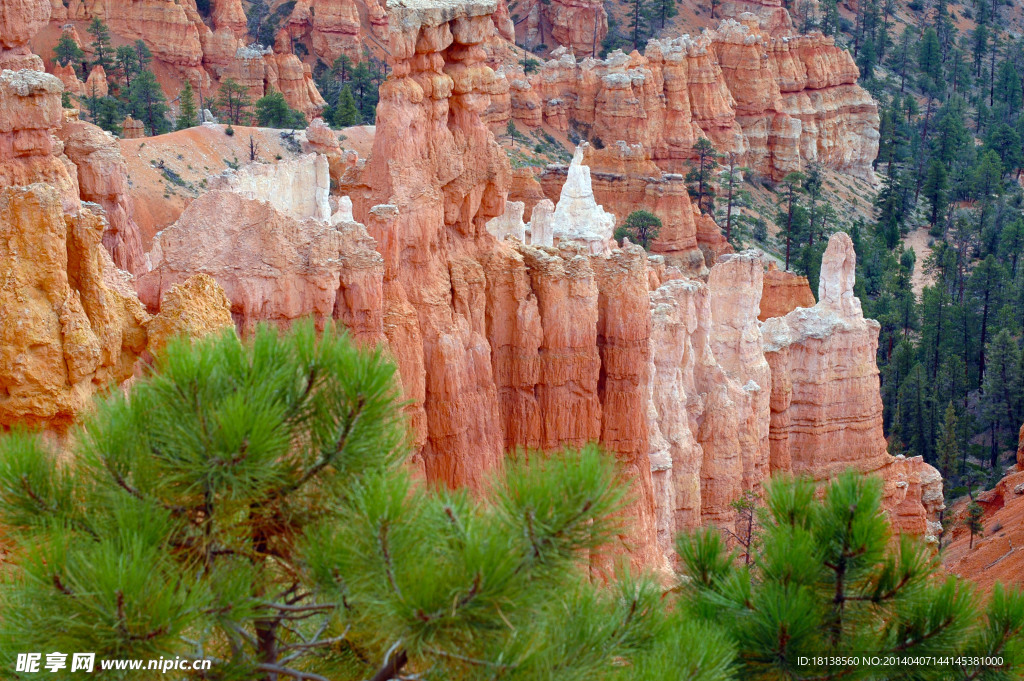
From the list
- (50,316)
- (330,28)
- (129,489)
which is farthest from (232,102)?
(129,489)

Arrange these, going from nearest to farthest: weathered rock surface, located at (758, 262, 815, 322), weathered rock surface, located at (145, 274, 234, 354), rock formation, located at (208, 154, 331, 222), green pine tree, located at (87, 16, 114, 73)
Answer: weathered rock surface, located at (145, 274, 234, 354) → rock formation, located at (208, 154, 331, 222) → weathered rock surface, located at (758, 262, 815, 322) → green pine tree, located at (87, 16, 114, 73)

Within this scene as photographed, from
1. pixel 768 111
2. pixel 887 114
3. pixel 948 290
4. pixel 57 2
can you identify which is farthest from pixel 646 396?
pixel 887 114

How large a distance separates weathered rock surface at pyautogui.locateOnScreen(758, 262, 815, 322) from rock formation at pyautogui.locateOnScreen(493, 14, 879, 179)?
22097mm

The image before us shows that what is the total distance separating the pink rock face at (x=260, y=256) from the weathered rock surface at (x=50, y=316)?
3447 millimetres

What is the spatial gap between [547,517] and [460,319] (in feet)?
38.6

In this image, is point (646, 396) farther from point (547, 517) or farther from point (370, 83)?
point (370, 83)

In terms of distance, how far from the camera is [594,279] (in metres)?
21.7

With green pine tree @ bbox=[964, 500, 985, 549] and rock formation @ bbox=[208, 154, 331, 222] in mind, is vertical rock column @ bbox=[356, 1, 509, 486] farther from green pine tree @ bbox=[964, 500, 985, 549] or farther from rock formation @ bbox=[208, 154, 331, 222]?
green pine tree @ bbox=[964, 500, 985, 549]

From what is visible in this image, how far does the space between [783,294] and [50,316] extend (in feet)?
122

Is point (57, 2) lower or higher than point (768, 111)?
higher

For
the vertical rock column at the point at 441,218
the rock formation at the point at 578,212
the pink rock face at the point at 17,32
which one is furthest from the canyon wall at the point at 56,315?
the rock formation at the point at 578,212

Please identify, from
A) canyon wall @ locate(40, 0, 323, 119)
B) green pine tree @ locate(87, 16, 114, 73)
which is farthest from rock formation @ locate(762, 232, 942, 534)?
green pine tree @ locate(87, 16, 114, 73)

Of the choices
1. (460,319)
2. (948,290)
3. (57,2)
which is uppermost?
(57,2)

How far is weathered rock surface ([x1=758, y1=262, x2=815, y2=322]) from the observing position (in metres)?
46.9
